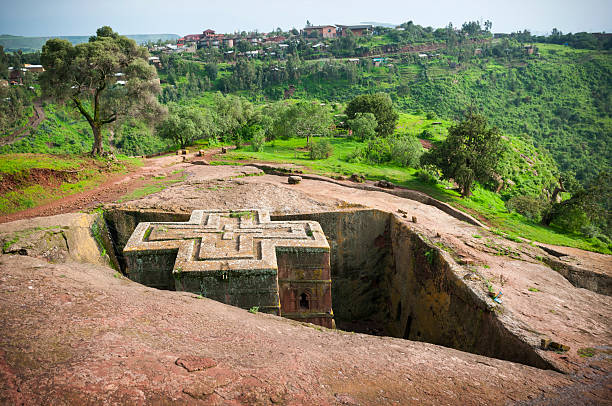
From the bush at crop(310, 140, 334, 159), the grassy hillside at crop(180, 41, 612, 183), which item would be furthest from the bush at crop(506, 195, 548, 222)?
the grassy hillside at crop(180, 41, 612, 183)

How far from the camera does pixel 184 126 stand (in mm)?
33281

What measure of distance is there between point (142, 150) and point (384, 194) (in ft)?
124

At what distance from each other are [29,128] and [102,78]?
1061 inches

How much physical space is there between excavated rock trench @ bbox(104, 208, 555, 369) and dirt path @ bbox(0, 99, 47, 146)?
3284 centimetres

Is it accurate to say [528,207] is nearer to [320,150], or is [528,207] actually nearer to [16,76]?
[320,150]

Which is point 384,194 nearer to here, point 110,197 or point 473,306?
point 473,306

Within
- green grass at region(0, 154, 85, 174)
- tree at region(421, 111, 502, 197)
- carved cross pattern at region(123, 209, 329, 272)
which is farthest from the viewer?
tree at region(421, 111, 502, 197)

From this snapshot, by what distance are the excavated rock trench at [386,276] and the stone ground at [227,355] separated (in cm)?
163

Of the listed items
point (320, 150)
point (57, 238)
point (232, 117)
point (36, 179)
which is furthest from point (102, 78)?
point (232, 117)

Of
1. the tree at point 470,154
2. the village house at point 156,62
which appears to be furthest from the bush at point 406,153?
the village house at point 156,62

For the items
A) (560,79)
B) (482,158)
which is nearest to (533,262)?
(482,158)

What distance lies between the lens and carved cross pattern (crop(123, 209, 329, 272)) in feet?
30.1

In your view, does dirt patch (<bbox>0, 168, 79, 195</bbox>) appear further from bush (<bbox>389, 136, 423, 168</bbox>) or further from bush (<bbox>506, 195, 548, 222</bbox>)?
bush (<bbox>506, 195, 548, 222</bbox>)

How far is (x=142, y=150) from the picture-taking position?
45906mm
